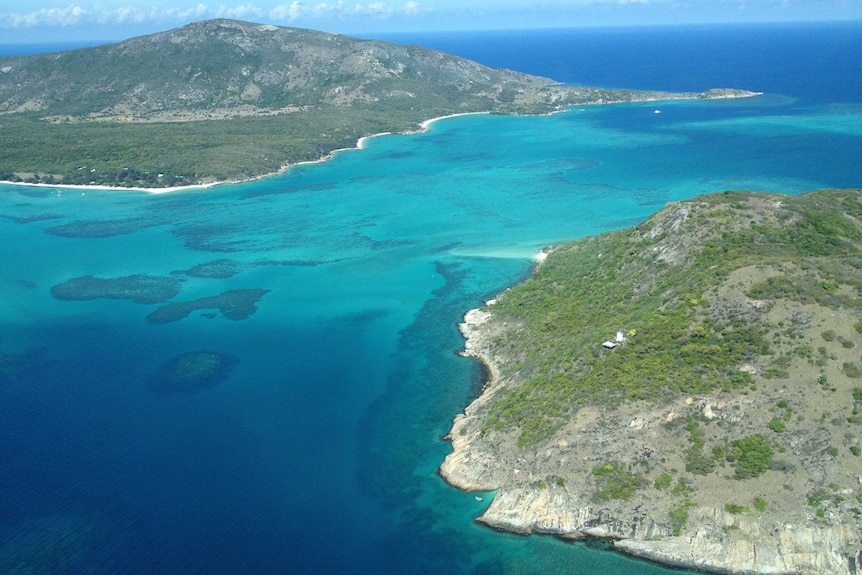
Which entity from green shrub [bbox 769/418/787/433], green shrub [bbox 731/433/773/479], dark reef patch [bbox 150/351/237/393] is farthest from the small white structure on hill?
dark reef patch [bbox 150/351/237/393]

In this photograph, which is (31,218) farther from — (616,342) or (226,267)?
(616,342)

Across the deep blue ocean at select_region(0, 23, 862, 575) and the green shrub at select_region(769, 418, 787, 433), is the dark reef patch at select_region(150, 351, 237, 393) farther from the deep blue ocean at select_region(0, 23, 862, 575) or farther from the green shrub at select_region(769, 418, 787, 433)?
the green shrub at select_region(769, 418, 787, 433)

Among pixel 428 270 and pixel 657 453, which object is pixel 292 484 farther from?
pixel 428 270

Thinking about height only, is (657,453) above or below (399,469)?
above

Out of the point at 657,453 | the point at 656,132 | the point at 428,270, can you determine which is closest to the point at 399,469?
the point at 657,453

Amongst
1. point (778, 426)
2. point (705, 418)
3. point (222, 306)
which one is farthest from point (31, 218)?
point (778, 426)

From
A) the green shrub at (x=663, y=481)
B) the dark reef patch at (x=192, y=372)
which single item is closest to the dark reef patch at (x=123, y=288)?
the dark reef patch at (x=192, y=372)

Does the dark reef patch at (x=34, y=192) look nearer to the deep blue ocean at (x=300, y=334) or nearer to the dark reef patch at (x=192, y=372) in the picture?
the deep blue ocean at (x=300, y=334)
